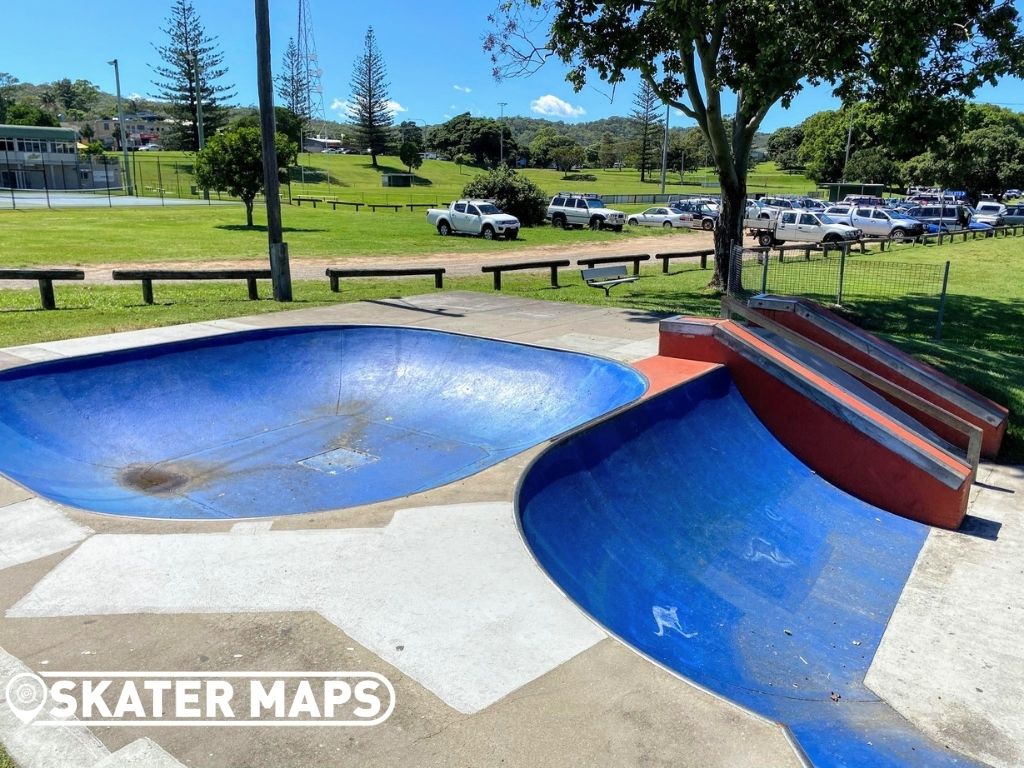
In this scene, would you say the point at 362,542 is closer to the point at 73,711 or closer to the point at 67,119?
the point at 73,711

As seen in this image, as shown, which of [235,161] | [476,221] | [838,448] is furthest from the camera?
[476,221]

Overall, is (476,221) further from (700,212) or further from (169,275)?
(169,275)

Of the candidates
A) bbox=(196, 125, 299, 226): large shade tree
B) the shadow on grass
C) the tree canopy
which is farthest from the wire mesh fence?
the tree canopy

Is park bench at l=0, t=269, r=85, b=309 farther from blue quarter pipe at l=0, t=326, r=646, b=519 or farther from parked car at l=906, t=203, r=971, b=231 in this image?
parked car at l=906, t=203, r=971, b=231

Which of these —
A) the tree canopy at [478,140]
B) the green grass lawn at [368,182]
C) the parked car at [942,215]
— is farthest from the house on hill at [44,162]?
the tree canopy at [478,140]

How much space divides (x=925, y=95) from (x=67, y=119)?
210m

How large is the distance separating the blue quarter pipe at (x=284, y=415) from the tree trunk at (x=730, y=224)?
9.25 m

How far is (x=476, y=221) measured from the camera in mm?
34562

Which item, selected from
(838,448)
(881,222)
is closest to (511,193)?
(881,222)

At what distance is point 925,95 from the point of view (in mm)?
15398

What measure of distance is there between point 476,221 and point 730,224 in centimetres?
1821

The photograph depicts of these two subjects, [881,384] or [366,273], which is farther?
[366,273]

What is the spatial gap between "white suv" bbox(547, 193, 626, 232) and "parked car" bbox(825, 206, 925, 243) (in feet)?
36.2

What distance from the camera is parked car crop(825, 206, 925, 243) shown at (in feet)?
119
